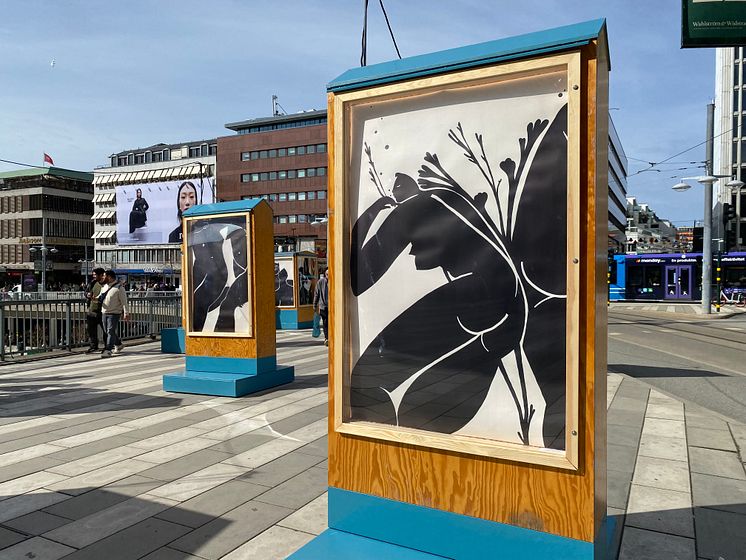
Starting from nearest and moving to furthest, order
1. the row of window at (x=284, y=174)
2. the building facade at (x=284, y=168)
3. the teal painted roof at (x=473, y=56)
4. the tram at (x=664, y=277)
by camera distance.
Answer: the teal painted roof at (x=473, y=56)
the tram at (x=664, y=277)
the building facade at (x=284, y=168)
the row of window at (x=284, y=174)

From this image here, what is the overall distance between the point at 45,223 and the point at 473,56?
8489cm

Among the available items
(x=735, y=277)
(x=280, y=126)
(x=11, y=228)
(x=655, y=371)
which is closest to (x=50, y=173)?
(x=11, y=228)

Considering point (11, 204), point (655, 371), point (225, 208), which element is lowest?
point (655, 371)

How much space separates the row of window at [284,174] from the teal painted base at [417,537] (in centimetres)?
6448

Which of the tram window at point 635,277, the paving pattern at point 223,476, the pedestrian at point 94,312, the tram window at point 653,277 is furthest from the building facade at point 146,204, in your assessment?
the paving pattern at point 223,476

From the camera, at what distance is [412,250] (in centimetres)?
275

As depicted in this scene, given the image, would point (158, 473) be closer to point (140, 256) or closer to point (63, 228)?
point (140, 256)

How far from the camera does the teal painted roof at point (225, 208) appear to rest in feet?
26.7

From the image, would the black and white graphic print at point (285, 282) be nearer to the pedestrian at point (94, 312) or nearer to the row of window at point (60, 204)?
the pedestrian at point (94, 312)

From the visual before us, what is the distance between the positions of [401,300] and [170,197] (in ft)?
172

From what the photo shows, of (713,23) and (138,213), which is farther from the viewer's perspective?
(138,213)

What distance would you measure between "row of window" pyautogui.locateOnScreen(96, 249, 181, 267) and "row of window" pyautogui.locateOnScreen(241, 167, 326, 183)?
12582 mm

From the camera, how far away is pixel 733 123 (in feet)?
188

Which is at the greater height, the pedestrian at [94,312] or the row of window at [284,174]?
the row of window at [284,174]
